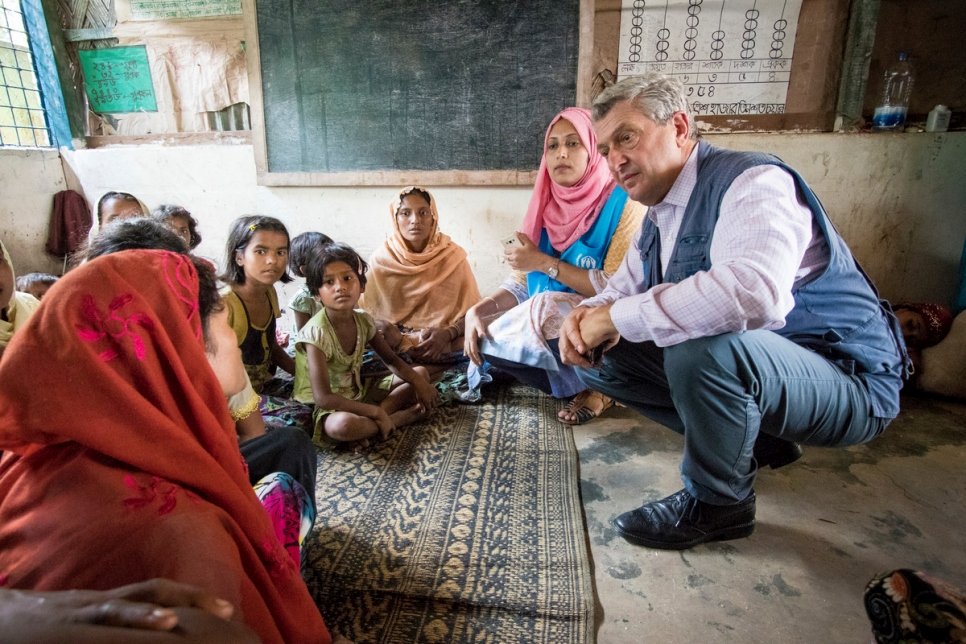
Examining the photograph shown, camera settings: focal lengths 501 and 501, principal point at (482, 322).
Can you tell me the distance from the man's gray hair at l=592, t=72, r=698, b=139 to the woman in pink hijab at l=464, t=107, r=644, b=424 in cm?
76

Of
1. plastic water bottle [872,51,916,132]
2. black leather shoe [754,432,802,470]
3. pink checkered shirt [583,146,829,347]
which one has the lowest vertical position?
black leather shoe [754,432,802,470]

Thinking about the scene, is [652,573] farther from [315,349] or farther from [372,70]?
[372,70]

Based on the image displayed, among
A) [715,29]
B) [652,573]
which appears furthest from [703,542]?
[715,29]

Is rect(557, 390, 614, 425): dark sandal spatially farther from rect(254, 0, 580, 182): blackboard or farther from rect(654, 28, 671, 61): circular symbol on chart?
rect(654, 28, 671, 61): circular symbol on chart

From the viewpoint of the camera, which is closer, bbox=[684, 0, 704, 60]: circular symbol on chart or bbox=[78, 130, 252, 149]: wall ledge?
bbox=[684, 0, 704, 60]: circular symbol on chart

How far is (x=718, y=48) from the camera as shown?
292 cm

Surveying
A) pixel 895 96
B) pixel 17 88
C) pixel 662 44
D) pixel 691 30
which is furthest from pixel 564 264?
pixel 17 88

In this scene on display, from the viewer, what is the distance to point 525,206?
3.36 m

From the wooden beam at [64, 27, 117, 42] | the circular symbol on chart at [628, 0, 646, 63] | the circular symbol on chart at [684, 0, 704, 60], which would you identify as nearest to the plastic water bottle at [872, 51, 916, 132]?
the circular symbol on chart at [684, 0, 704, 60]

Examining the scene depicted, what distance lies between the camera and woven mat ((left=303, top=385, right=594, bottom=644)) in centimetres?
124

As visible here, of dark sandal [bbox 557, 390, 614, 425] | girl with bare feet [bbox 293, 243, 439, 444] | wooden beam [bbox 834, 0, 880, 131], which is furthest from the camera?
wooden beam [bbox 834, 0, 880, 131]

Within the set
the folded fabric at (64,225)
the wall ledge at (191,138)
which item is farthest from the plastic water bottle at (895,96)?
the folded fabric at (64,225)

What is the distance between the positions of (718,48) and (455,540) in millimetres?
3033

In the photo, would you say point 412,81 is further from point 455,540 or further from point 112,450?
point 112,450
